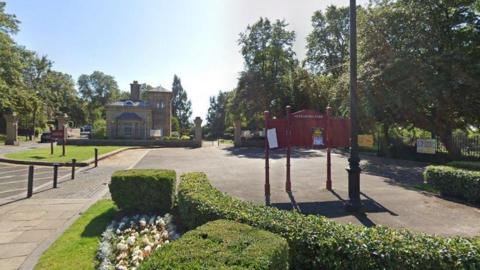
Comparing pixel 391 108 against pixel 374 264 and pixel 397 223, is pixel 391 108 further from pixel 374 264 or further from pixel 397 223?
pixel 374 264

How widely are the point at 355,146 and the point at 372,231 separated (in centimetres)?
380

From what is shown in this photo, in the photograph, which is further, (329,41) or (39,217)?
(329,41)

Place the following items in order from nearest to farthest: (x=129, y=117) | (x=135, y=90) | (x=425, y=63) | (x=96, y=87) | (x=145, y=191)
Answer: (x=145, y=191), (x=425, y=63), (x=129, y=117), (x=135, y=90), (x=96, y=87)

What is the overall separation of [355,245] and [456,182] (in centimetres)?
730

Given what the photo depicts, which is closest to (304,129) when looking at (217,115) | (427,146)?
(427,146)

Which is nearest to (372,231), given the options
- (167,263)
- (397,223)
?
(167,263)

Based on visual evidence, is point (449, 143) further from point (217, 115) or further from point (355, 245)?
point (217, 115)

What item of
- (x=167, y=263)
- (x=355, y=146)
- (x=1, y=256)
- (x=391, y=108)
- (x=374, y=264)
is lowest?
(x=1, y=256)

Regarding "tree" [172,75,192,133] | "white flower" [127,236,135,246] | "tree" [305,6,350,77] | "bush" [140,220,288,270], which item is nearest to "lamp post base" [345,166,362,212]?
"bush" [140,220,288,270]

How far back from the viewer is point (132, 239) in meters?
5.64

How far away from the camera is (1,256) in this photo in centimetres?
548

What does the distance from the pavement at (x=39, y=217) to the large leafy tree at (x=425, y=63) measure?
14.9m

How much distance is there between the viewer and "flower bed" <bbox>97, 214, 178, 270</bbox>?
4.94m

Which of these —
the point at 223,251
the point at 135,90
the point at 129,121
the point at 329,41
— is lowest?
the point at 223,251
